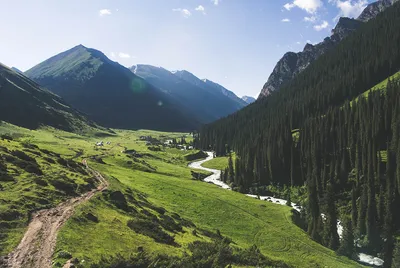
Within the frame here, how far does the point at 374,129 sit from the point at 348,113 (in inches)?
1052

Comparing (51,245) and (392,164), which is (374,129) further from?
(51,245)

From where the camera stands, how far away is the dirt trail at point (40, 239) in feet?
105

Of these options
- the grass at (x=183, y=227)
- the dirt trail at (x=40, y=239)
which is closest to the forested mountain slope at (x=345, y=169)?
the grass at (x=183, y=227)

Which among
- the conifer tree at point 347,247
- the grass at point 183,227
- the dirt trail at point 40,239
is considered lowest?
the conifer tree at point 347,247

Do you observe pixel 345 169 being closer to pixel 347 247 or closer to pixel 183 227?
pixel 347 247

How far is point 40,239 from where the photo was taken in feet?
122

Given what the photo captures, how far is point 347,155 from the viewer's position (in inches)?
5487

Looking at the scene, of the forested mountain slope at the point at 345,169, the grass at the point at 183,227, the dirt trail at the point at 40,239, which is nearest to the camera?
the dirt trail at the point at 40,239

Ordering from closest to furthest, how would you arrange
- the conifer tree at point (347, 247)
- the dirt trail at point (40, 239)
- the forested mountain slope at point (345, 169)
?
the dirt trail at point (40, 239) → the conifer tree at point (347, 247) → the forested mountain slope at point (345, 169)

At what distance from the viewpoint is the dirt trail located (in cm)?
3212

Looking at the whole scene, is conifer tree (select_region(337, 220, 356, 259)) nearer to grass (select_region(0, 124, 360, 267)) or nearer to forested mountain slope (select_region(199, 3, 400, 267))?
forested mountain slope (select_region(199, 3, 400, 267))

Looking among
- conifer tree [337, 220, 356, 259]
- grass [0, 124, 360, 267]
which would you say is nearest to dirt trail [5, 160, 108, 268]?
grass [0, 124, 360, 267]

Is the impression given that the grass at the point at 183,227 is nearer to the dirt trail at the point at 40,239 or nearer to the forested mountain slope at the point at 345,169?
the dirt trail at the point at 40,239

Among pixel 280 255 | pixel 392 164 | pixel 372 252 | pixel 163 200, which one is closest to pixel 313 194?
pixel 372 252
